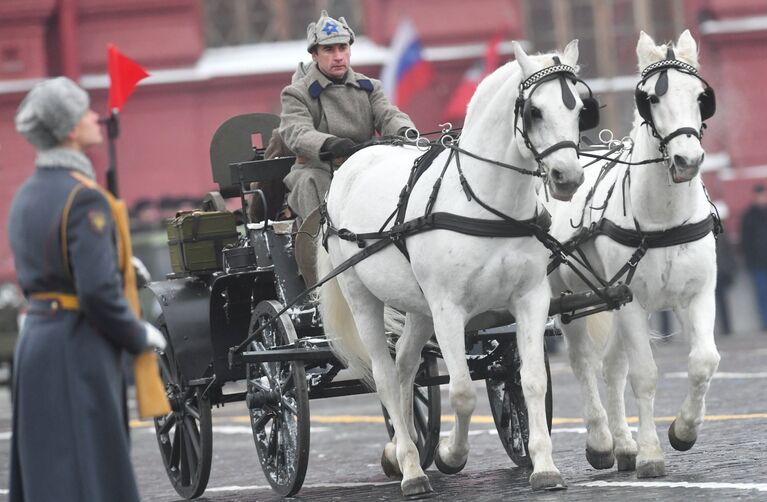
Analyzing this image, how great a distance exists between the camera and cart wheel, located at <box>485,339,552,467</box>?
9.32m

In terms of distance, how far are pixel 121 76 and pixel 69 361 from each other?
31.5 feet

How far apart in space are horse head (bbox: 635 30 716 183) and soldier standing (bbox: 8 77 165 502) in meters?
3.02

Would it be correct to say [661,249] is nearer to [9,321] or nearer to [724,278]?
[9,321]

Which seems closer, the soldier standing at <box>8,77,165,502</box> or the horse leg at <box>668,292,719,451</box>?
the soldier standing at <box>8,77,165,502</box>

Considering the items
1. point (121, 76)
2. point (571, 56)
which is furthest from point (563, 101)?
point (121, 76)

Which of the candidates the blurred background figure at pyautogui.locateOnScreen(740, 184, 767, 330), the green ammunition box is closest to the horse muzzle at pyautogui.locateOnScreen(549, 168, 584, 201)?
the green ammunition box

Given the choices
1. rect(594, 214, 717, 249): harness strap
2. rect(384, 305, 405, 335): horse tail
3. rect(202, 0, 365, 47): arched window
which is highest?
rect(202, 0, 365, 47): arched window

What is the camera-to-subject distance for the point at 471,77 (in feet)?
72.8

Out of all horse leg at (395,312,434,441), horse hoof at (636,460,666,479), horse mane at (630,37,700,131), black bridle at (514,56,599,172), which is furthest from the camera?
horse leg at (395,312,434,441)

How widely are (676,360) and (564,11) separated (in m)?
7.19

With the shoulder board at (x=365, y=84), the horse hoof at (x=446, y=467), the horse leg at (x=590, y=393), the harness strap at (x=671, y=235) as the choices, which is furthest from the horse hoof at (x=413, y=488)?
the shoulder board at (x=365, y=84)

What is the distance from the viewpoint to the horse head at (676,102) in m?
7.88

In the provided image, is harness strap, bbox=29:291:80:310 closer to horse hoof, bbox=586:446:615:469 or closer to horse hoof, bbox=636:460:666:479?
horse hoof, bbox=636:460:666:479

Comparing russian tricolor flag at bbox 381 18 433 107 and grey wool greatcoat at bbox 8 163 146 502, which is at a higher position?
russian tricolor flag at bbox 381 18 433 107
